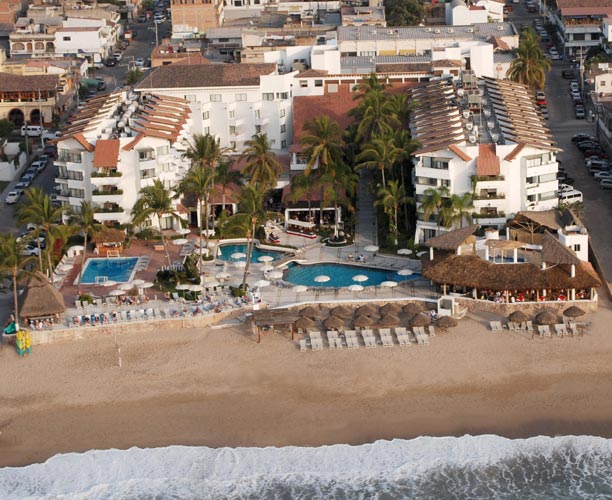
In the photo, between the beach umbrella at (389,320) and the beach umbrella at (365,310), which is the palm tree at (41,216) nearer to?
the beach umbrella at (365,310)

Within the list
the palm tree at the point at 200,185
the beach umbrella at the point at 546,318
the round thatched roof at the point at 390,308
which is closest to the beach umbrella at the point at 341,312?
the round thatched roof at the point at 390,308

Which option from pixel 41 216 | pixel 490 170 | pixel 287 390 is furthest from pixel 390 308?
pixel 41 216

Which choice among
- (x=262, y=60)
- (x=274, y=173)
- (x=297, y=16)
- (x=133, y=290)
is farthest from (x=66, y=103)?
(x=133, y=290)

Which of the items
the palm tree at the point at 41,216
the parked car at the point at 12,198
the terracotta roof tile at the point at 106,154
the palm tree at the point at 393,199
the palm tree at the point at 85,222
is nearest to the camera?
the palm tree at the point at 41,216

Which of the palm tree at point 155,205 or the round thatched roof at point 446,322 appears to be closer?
the round thatched roof at point 446,322

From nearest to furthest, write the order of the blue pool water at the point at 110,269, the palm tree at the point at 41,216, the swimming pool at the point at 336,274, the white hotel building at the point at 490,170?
the palm tree at the point at 41,216 → the swimming pool at the point at 336,274 → the blue pool water at the point at 110,269 → the white hotel building at the point at 490,170

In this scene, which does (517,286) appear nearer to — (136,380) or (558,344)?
(558,344)

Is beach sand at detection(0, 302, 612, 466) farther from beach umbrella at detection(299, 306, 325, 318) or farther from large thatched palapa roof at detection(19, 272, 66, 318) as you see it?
large thatched palapa roof at detection(19, 272, 66, 318)
